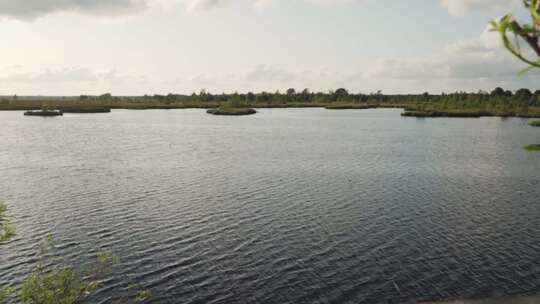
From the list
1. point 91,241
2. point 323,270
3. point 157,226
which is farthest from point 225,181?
point 323,270

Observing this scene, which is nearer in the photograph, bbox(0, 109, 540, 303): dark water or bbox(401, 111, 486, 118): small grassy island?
bbox(0, 109, 540, 303): dark water

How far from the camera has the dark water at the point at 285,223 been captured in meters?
18.7

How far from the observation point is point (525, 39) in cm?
349

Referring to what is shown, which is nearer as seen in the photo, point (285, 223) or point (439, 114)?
point (285, 223)

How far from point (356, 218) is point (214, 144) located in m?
43.1

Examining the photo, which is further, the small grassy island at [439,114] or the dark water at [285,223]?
the small grassy island at [439,114]

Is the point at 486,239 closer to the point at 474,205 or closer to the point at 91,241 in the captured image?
→ the point at 474,205

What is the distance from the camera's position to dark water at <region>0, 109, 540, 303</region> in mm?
18703

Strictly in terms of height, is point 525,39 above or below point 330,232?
above

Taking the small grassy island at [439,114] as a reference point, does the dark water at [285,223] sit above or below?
below

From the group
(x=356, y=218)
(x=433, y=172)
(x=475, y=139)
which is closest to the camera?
(x=356, y=218)

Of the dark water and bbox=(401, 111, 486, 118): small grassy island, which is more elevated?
bbox=(401, 111, 486, 118): small grassy island

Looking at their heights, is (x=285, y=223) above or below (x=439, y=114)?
below

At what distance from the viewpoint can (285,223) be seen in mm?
26625
